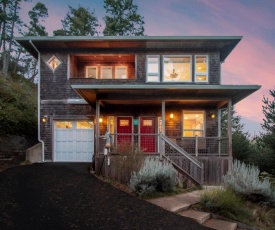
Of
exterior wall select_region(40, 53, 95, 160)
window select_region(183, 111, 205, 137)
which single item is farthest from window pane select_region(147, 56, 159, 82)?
exterior wall select_region(40, 53, 95, 160)

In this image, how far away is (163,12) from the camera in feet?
70.9

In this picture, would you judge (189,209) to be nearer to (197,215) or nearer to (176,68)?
(197,215)

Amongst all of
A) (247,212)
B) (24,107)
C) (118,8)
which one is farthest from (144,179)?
(118,8)

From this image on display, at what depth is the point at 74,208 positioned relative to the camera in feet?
20.6

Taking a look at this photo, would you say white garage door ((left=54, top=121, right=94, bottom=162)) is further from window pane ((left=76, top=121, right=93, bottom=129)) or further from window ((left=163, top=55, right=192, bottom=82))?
window ((left=163, top=55, right=192, bottom=82))

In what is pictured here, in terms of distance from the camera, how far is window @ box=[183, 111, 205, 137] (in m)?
14.7

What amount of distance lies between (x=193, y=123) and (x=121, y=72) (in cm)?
541

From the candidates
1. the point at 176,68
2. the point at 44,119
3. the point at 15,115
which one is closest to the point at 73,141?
the point at 44,119

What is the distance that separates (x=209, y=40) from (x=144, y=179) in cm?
933

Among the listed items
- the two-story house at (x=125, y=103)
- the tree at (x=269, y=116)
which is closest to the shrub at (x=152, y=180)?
the two-story house at (x=125, y=103)

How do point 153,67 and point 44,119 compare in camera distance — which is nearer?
point 44,119

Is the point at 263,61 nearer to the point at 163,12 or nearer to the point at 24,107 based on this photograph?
the point at 163,12

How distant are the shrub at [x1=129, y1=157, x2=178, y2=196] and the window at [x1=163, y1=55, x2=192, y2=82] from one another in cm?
758

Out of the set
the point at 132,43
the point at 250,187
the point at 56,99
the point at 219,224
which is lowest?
the point at 219,224
